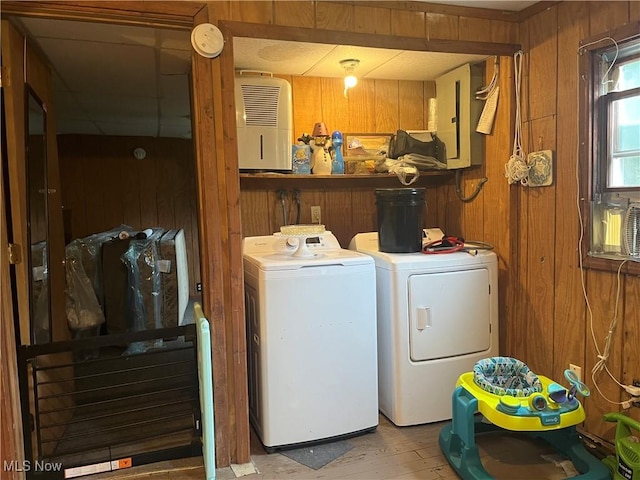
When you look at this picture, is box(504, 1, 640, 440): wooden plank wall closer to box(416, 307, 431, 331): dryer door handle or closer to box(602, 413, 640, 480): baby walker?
box(602, 413, 640, 480): baby walker

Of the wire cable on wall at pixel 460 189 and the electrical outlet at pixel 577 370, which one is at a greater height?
the wire cable on wall at pixel 460 189

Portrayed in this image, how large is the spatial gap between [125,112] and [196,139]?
2.73 m

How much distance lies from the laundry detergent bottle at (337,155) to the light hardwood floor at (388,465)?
1556 mm

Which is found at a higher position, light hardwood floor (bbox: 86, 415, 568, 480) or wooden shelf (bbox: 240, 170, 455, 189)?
wooden shelf (bbox: 240, 170, 455, 189)

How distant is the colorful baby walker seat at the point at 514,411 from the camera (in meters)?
1.92

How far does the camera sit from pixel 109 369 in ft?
11.4

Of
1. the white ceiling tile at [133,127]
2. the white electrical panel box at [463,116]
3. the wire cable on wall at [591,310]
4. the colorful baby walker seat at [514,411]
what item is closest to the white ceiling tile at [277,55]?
the white electrical panel box at [463,116]

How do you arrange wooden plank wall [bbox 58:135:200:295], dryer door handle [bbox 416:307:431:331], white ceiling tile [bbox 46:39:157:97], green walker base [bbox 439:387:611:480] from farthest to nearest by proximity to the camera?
1. wooden plank wall [bbox 58:135:200:295]
2. white ceiling tile [bbox 46:39:157:97]
3. dryer door handle [bbox 416:307:431:331]
4. green walker base [bbox 439:387:611:480]

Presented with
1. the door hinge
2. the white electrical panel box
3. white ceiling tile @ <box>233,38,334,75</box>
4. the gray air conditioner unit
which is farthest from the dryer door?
the door hinge

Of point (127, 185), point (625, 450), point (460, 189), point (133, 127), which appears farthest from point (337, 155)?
point (127, 185)

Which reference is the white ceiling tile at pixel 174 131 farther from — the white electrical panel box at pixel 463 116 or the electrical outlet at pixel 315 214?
the white electrical panel box at pixel 463 116

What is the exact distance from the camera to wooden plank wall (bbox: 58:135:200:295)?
5.60m

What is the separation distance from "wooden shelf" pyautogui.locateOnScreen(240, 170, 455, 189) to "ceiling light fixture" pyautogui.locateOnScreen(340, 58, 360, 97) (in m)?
0.58

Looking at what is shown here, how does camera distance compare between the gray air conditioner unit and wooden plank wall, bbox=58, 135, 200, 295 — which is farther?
wooden plank wall, bbox=58, 135, 200, 295
